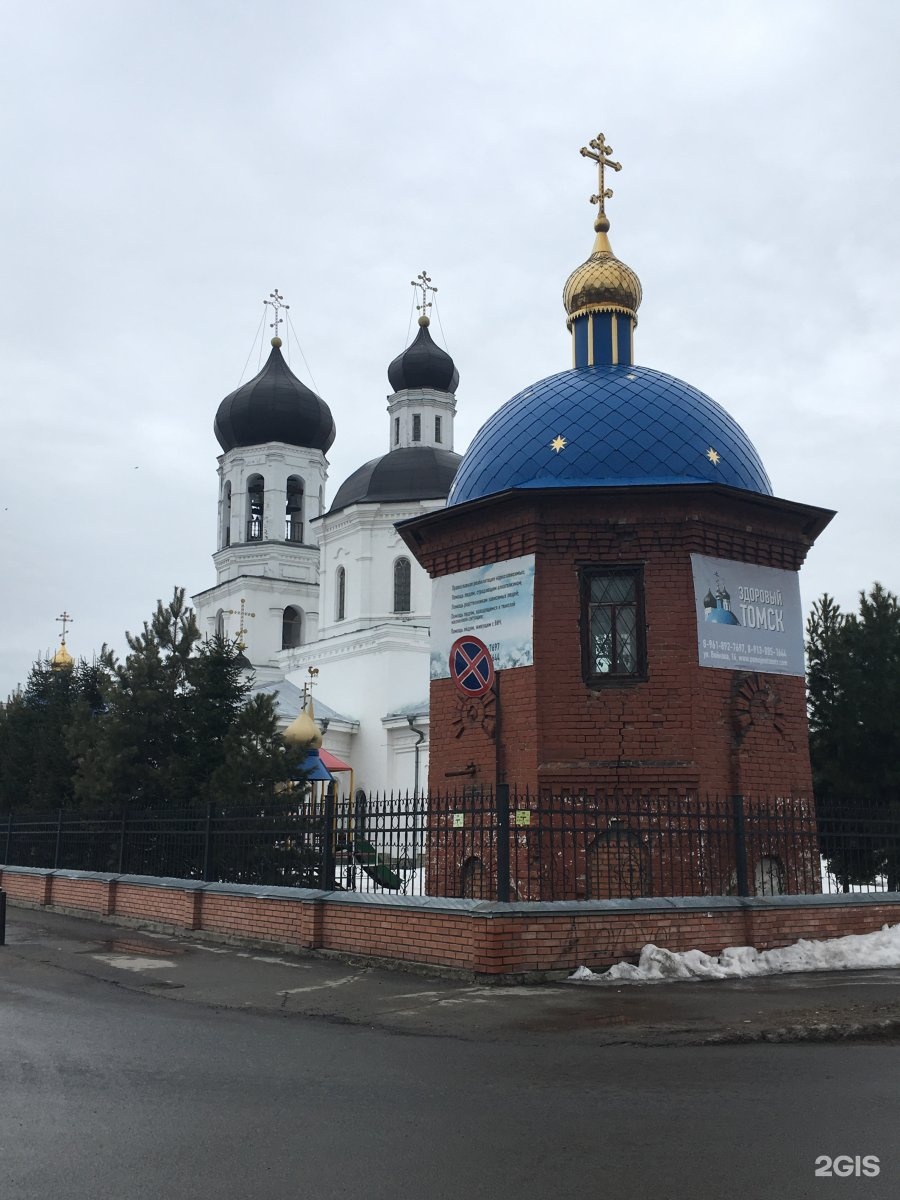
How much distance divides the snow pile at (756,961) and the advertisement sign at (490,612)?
352cm

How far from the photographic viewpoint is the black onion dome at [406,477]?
37.0 m

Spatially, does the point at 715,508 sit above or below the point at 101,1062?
above

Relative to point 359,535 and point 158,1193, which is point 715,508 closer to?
point 158,1193

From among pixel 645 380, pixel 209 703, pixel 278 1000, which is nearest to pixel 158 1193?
pixel 278 1000

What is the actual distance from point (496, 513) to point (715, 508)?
2361 millimetres

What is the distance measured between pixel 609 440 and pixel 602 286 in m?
3.43

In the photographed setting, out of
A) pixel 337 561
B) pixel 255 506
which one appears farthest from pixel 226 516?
pixel 337 561

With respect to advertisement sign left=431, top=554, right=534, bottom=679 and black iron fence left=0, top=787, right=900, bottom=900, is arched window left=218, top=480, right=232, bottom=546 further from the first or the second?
advertisement sign left=431, top=554, right=534, bottom=679

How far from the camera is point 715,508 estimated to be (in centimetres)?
1220

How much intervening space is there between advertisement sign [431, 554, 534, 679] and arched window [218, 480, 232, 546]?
30.3 m

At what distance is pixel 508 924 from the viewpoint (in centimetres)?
892

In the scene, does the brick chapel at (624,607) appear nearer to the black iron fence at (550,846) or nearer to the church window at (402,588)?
the black iron fence at (550,846)

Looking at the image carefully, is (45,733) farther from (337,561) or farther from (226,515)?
(226,515)

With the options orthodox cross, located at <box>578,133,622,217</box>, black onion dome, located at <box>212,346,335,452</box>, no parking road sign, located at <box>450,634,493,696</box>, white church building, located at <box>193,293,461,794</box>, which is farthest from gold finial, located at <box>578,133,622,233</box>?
black onion dome, located at <box>212,346,335,452</box>
